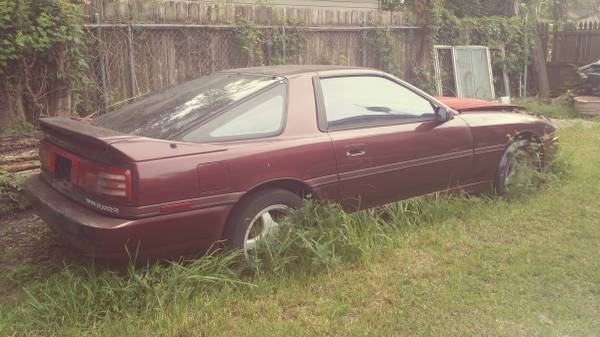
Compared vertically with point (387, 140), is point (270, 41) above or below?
above

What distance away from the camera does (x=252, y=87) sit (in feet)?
13.1

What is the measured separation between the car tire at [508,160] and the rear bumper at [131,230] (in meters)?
3.00

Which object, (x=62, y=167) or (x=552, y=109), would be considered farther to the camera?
(x=552, y=109)

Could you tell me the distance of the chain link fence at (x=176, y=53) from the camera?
7.12 metres

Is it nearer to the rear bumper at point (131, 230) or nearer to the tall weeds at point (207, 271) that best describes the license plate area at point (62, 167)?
the rear bumper at point (131, 230)

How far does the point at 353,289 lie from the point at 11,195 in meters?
3.21

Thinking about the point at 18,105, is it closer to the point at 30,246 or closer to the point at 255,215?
the point at 30,246

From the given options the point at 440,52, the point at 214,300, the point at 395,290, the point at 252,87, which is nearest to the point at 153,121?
the point at 252,87

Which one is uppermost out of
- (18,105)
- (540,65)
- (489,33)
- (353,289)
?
(489,33)

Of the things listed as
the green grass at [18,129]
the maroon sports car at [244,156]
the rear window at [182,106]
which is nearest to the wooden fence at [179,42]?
the green grass at [18,129]

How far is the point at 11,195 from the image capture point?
483 cm

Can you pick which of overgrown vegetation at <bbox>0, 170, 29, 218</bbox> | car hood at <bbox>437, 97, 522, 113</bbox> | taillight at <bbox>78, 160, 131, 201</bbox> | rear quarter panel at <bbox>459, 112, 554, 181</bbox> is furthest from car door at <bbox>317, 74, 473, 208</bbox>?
overgrown vegetation at <bbox>0, 170, 29, 218</bbox>

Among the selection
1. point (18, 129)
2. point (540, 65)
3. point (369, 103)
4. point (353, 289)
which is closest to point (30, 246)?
point (18, 129)

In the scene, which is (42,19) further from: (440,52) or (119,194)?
(440,52)
